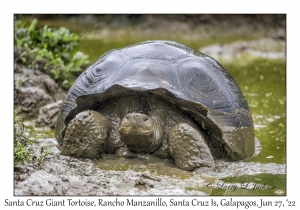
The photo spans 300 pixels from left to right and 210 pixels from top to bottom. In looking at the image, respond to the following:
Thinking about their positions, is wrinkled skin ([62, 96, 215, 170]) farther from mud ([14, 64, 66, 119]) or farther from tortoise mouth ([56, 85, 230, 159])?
mud ([14, 64, 66, 119])

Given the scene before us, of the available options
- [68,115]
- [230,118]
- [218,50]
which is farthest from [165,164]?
[218,50]

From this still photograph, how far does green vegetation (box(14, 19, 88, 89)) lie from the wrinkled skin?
327 centimetres

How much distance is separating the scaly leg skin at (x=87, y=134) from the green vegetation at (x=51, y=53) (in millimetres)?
3286

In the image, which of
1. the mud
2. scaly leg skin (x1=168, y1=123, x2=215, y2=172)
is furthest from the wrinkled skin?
the mud

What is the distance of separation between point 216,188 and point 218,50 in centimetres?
1036

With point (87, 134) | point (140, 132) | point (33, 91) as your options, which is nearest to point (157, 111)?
point (140, 132)

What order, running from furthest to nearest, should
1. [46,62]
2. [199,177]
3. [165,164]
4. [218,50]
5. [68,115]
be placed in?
[218,50] < [46,62] < [68,115] < [165,164] < [199,177]

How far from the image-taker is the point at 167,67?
507 centimetres

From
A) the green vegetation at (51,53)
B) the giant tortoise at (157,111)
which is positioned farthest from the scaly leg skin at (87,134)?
the green vegetation at (51,53)

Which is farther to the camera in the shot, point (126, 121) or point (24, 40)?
point (24, 40)

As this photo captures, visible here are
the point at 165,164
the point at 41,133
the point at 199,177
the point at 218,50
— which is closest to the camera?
the point at 199,177

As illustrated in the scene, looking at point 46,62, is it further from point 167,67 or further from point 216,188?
point 216,188

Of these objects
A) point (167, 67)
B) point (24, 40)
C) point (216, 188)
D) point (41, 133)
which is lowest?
point (216, 188)

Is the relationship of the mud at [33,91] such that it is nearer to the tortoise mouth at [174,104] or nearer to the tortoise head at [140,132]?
the tortoise mouth at [174,104]
